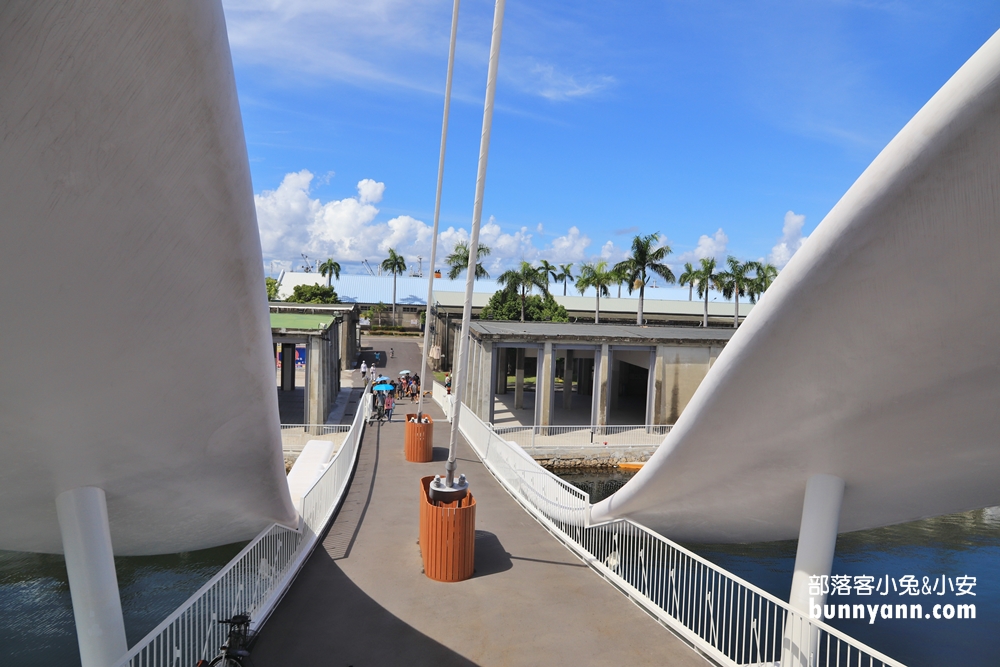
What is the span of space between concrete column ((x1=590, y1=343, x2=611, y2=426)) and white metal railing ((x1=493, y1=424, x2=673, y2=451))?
0.53 metres

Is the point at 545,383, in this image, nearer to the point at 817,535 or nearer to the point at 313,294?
the point at 817,535

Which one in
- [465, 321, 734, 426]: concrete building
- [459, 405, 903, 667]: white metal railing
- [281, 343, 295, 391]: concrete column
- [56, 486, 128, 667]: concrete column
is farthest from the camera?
[281, 343, 295, 391]: concrete column

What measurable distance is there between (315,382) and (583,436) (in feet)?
34.2

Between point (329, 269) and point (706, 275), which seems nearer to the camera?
point (706, 275)

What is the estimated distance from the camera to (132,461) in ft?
16.7

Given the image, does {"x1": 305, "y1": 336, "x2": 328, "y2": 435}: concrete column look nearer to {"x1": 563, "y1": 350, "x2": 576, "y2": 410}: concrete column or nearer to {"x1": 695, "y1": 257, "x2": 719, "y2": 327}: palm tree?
{"x1": 563, "y1": 350, "x2": 576, "y2": 410}: concrete column

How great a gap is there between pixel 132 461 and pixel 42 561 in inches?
379

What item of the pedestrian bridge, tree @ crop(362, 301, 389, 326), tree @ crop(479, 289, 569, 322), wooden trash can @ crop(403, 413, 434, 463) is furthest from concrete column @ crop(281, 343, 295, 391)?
tree @ crop(362, 301, 389, 326)

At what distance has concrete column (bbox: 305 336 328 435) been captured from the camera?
→ 2238 cm

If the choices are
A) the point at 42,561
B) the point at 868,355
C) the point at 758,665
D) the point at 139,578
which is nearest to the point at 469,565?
the point at 758,665

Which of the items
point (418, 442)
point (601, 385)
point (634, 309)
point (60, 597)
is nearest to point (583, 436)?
point (601, 385)

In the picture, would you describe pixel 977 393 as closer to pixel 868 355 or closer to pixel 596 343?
pixel 868 355

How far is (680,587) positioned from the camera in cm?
905

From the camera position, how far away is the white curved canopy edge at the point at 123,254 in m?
2.32
